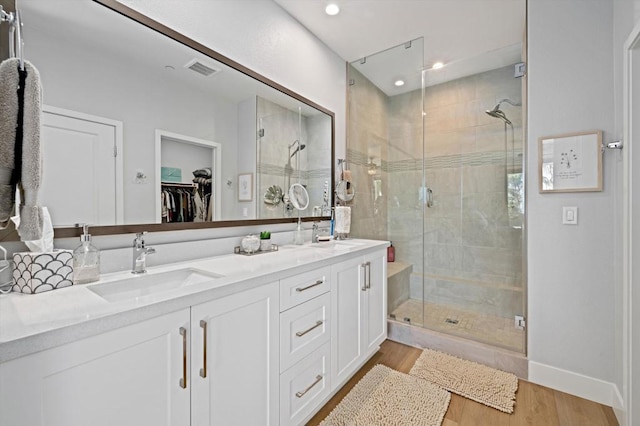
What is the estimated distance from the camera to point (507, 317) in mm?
2619

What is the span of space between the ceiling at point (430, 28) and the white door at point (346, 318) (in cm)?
188

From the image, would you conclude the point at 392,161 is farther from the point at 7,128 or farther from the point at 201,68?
the point at 7,128

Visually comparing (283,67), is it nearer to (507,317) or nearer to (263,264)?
(263,264)

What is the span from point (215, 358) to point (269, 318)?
0.27 m

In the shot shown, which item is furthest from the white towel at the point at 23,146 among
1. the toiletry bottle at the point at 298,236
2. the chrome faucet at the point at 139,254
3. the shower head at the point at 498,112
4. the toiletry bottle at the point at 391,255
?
the shower head at the point at 498,112

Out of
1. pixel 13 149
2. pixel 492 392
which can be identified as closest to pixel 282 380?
pixel 13 149

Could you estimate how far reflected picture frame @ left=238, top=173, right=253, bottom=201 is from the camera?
1777 mm

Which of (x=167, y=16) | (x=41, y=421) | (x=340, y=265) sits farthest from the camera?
(x=340, y=265)

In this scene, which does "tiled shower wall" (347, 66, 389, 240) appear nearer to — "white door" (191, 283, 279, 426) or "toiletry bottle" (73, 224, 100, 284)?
"white door" (191, 283, 279, 426)

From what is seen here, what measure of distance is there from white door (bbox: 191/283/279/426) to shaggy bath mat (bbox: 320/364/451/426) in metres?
0.57

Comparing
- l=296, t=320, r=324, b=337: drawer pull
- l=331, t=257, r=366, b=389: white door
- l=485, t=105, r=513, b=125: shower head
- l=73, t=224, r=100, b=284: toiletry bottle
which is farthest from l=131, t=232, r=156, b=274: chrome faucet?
l=485, t=105, r=513, b=125: shower head

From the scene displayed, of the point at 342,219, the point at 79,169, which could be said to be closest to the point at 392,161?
the point at 342,219

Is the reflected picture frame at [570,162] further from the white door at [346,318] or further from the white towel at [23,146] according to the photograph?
the white towel at [23,146]

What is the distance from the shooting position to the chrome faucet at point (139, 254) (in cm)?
122
